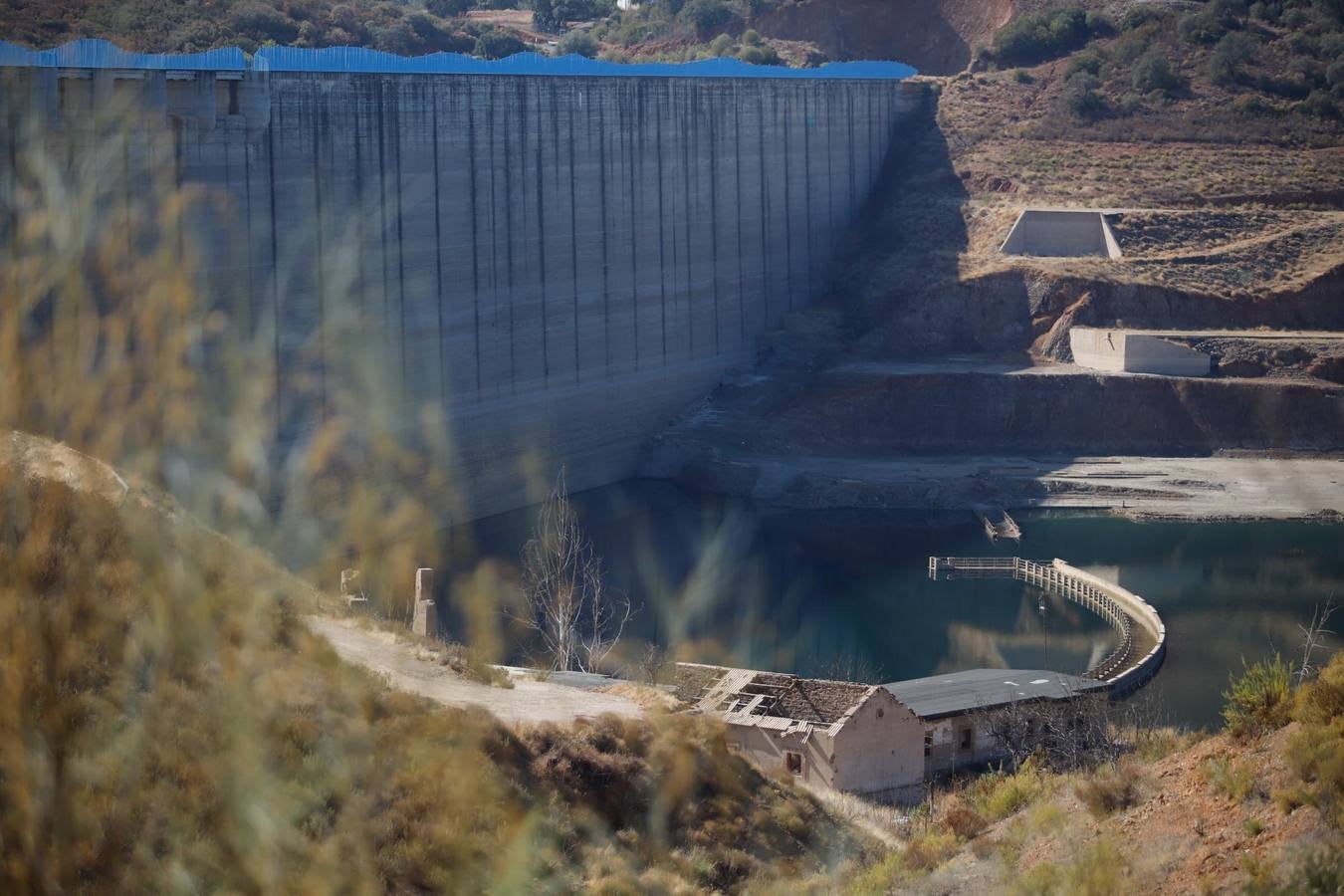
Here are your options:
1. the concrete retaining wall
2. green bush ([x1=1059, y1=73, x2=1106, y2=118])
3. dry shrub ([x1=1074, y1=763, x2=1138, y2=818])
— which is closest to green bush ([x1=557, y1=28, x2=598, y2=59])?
green bush ([x1=1059, y1=73, x2=1106, y2=118])

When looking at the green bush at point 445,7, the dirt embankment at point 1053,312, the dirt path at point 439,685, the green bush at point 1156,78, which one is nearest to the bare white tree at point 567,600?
the dirt path at point 439,685

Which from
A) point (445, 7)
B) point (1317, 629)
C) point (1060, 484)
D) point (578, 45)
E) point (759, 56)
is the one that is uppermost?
point (445, 7)

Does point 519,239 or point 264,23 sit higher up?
point 264,23

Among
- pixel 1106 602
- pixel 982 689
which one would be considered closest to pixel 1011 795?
pixel 982 689

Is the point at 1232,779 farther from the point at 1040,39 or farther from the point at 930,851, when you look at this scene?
the point at 1040,39

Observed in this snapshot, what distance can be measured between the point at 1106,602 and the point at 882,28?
138ft

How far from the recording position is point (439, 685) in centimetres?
1284

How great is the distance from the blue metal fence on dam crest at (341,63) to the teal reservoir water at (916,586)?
9.68 m

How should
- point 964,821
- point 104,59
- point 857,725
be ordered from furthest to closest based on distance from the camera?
1. point 104,59
2. point 857,725
3. point 964,821

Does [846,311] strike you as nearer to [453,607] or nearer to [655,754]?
[453,607]

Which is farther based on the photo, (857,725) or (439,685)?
(857,725)

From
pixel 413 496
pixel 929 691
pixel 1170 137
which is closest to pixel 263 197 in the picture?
pixel 413 496

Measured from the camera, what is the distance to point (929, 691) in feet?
76.7

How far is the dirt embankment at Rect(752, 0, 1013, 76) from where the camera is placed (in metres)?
67.8
